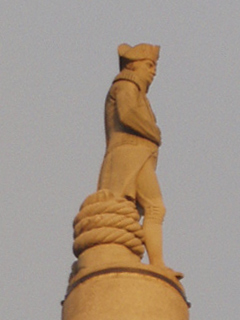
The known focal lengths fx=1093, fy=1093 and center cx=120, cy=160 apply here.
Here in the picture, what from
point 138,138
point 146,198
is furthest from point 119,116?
point 146,198

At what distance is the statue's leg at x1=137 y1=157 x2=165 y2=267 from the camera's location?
→ 39.6 ft

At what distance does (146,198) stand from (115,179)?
0.42 metres

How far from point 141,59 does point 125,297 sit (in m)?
4.41

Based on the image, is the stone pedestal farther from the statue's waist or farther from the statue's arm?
the statue's arm

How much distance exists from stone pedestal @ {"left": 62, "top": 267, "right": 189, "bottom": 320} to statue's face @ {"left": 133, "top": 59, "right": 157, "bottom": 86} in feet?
12.0

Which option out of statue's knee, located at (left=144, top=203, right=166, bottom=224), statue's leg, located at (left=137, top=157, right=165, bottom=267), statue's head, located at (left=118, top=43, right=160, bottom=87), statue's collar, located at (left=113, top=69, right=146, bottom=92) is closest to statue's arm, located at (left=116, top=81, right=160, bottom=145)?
statue's collar, located at (left=113, top=69, right=146, bottom=92)

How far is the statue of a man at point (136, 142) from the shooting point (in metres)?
12.5

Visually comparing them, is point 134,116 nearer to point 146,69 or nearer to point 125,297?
point 146,69

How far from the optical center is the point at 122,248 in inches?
454

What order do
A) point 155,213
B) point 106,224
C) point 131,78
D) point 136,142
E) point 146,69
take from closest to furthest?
point 106,224
point 155,213
point 136,142
point 131,78
point 146,69

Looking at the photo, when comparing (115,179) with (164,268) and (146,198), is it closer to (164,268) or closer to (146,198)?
(146,198)

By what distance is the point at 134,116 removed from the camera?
13.3m

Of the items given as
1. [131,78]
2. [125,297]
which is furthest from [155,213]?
[131,78]

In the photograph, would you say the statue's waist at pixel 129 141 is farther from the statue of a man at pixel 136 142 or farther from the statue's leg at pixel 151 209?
the statue's leg at pixel 151 209
